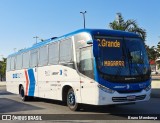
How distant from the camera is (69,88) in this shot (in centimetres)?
1429

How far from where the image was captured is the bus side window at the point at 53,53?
1537 cm

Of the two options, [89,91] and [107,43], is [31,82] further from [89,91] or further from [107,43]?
[107,43]

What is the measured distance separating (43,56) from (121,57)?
6.13m

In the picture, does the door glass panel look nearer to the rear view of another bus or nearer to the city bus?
the city bus

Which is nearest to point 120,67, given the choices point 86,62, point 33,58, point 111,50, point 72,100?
point 111,50

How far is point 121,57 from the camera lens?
12.1 metres

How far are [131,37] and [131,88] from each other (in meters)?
2.02

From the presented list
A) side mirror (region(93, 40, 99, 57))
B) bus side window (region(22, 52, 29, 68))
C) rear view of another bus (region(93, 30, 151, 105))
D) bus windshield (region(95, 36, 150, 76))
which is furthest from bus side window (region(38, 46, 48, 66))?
side mirror (region(93, 40, 99, 57))

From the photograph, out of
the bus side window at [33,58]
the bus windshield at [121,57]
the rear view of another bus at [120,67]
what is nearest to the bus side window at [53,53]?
the bus side window at [33,58]

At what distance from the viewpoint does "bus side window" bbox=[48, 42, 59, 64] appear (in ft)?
50.4

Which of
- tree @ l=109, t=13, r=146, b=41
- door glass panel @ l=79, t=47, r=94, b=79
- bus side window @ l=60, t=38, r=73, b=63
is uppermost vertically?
tree @ l=109, t=13, r=146, b=41

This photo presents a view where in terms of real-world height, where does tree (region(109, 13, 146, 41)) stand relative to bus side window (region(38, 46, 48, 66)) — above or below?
above

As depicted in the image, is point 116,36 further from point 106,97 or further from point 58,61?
point 58,61

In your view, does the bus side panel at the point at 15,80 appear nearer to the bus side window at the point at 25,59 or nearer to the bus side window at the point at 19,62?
the bus side window at the point at 19,62
